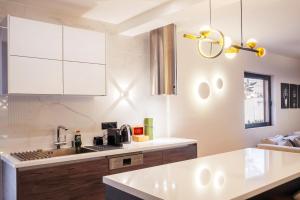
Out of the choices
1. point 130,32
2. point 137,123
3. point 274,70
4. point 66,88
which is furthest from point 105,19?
point 274,70

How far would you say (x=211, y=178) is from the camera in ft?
5.08

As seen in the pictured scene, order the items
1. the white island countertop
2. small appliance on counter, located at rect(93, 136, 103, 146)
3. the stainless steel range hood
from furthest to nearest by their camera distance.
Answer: the stainless steel range hood
small appliance on counter, located at rect(93, 136, 103, 146)
the white island countertop

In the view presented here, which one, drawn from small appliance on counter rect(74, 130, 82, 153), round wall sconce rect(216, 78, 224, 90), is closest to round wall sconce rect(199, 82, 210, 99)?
round wall sconce rect(216, 78, 224, 90)

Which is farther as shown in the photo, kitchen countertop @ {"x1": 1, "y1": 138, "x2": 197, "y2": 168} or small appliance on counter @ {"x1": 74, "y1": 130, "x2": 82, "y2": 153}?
small appliance on counter @ {"x1": 74, "y1": 130, "x2": 82, "y2": 153}

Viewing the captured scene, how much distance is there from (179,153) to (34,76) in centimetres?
183

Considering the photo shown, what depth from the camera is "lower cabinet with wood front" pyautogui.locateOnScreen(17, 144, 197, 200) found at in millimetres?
2096

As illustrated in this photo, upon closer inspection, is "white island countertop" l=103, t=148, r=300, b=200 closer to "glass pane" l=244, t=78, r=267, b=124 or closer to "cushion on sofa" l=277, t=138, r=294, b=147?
"cushion on sofa" l=277, t=138, r=294, b=147

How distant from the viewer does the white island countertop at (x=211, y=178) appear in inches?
51.2

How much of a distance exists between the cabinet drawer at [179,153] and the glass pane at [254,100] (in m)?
2.53

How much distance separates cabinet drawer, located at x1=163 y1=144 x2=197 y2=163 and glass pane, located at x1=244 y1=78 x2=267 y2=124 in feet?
8.29

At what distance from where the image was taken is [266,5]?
3.07 m

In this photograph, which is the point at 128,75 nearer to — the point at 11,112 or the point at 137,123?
the point at 137,123

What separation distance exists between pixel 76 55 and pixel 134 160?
1253mm

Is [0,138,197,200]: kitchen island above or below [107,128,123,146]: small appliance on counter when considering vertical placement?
below
